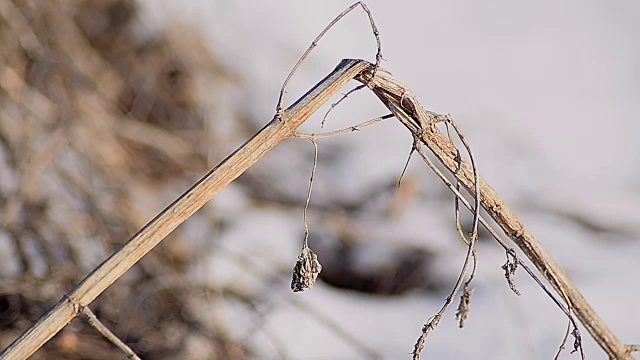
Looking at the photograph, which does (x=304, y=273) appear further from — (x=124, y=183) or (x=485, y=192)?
(x=124, y=183)

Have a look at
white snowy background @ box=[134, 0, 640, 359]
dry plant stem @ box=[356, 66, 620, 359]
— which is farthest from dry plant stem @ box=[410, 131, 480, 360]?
white snowy background @ box=[134, 0, 640, 359]

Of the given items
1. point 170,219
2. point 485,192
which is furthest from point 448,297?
point 170,219

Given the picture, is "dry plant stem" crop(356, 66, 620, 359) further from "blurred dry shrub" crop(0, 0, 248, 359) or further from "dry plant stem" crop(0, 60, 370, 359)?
"blurred dry shrub" crop(0, 0, 248, 359)

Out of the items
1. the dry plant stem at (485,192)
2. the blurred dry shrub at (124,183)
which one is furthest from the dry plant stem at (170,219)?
the blurred dry shrub at (124,183)

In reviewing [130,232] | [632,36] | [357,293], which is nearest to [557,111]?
[632,36]

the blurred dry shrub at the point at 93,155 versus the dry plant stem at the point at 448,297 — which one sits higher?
the blurred dry shrub at the point at 93,155

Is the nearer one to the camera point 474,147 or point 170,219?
point 170,219

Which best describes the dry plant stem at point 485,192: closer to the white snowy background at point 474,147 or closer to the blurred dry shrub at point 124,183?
the white snowy background at point 474,147
